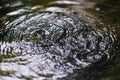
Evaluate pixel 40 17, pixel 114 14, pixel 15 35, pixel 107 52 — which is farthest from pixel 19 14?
pixel 107 52

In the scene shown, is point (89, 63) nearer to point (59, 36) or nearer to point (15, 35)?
point (59, 36)

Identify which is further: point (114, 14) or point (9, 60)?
point (114, 14)

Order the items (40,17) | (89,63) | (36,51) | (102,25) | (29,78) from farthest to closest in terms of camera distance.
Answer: (40,17) < (102,25) < (36,51) < (89,63) < (29,78)

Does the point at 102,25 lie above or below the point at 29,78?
above

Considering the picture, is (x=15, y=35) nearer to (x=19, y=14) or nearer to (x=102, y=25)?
(x=19, y=14)

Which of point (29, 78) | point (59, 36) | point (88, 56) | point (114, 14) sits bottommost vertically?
point (29, 78)

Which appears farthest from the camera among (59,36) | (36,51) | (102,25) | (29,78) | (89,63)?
(102,25)
